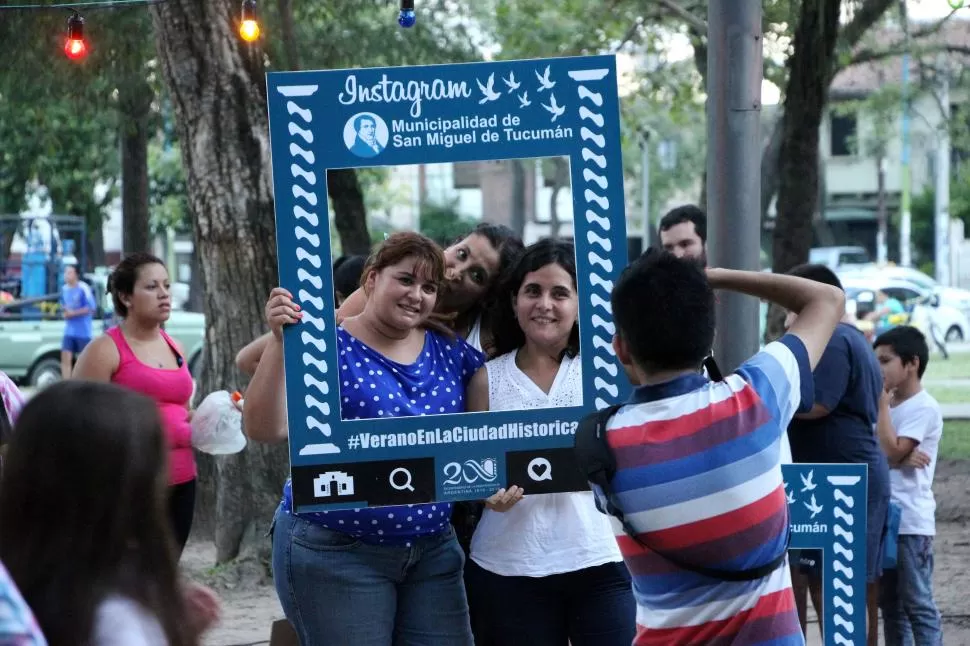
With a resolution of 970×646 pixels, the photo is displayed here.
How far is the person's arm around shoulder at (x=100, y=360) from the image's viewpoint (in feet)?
20.4

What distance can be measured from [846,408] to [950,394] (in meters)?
14.8

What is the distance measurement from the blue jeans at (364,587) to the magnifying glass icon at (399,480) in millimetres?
188

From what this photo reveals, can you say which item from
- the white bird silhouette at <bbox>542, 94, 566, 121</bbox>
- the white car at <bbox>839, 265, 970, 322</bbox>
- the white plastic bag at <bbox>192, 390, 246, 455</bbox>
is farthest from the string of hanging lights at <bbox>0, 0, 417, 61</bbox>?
the white car at <bbox>839, 265, 970, 322</bbox>

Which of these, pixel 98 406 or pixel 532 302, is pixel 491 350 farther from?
pixel 98 406

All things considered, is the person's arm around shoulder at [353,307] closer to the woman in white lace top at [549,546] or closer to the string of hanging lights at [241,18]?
the woman in white lace top at [549,546]

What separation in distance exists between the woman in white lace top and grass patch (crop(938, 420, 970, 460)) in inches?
405

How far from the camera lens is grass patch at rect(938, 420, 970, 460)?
13.6 m

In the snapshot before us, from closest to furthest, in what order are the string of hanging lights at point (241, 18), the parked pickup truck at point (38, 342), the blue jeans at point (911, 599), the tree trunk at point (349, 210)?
1. the blue jeans at point (911, 599)
2. the string of hanging lights at point (241, 18)
3. the tree trunk at point (349, 210)
4. the parked pickup truck at point (38, 342)

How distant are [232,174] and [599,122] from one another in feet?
17.3

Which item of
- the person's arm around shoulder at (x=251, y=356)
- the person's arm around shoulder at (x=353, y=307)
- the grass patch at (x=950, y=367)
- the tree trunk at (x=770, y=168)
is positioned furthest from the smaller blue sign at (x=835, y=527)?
the grass patch at (x=950, y=367)

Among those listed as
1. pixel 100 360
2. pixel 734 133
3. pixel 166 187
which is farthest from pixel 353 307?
pixel 166 187

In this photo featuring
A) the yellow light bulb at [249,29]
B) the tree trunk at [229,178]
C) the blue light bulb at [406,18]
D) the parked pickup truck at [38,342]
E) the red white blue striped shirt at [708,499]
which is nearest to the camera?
the red white blue striped shirt at [708,499]

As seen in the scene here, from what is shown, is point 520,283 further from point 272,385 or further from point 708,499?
point 708,499

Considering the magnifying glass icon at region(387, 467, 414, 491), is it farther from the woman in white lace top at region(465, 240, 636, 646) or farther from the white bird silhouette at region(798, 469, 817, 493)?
the white bird silhouette at region(798, 469, 817, 493)
